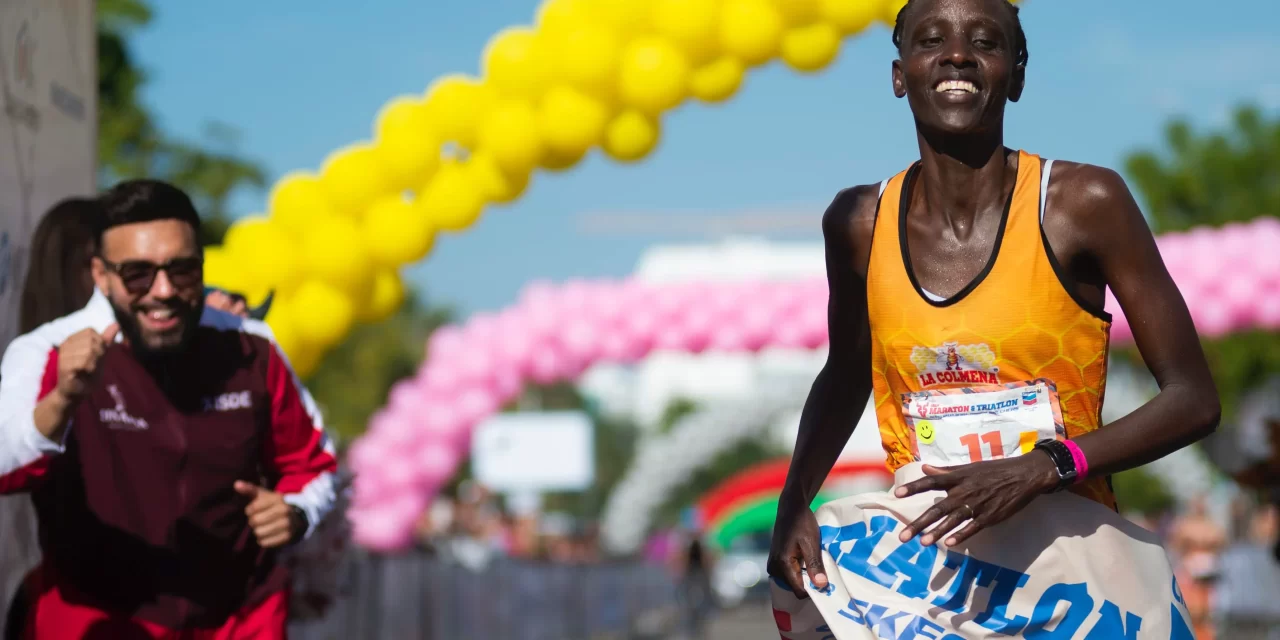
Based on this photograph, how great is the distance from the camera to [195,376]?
14.6 ft

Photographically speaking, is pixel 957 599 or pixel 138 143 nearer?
pixel 957 599

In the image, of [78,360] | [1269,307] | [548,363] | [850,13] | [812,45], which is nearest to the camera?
[78,360]

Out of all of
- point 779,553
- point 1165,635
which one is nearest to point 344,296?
point 779,553

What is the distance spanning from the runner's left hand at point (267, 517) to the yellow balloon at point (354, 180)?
5183mm

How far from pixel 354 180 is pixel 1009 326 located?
6726 mm

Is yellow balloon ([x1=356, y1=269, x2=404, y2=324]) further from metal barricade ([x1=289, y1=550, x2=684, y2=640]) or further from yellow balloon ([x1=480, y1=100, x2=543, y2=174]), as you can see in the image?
metal barricade ([x1=289, y1=550, x2=684, y2=640])

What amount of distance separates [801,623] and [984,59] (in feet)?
4.02

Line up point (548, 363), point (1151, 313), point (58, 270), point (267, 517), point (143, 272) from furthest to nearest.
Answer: point (548, 363) < point (58, 270) < point (267, 517) < point (143, 272) < point (1151, 313)

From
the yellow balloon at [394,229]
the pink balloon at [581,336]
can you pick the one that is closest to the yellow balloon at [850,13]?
the yellow balloon at [394,229]

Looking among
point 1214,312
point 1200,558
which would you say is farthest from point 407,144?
point 1200,558

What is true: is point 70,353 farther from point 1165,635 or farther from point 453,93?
point 453,93

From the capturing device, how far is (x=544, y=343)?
53.9ft

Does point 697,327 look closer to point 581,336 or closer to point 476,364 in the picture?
point 581,336

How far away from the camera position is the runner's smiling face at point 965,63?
3.31 metres
